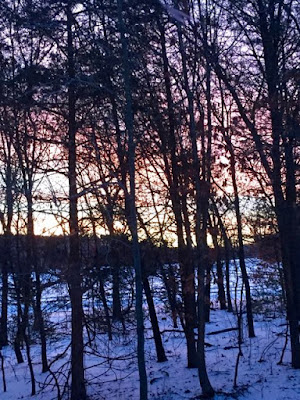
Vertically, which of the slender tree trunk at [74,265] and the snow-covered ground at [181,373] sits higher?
the slender tree trunk at [74,265]

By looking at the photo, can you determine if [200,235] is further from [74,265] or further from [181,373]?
[181,373]

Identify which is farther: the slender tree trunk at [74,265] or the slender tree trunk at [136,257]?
the slender tree trunk at [74,265]

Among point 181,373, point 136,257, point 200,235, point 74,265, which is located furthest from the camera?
point 181,373

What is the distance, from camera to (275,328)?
53.8ft

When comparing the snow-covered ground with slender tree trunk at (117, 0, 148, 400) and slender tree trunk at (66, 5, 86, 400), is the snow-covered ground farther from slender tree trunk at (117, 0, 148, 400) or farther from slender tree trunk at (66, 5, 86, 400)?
slender tree trunk at (117, 0, 148, 400)

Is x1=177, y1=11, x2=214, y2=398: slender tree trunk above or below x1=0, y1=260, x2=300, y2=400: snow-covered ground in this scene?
above

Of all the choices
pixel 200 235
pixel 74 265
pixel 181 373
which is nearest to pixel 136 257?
pixel 200 235

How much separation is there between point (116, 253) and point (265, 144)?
431cm

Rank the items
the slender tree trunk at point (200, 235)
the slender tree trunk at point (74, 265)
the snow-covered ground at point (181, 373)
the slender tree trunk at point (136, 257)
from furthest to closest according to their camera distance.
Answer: the slender tree trunk at point (74, 265) → the snow-covered ground at point (181, 373) → the slender tree trunk at point (200, 235) → the slender tree trunk at point (136, 257)

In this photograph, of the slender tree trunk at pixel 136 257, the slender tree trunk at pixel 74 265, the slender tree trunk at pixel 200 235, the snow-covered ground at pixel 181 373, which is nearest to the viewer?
the slender tree trunk at pixel 136 257

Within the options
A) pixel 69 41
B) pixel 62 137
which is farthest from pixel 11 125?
pixel 69 41

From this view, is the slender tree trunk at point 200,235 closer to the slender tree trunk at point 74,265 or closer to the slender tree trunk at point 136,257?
the slender tree trunk at point 136,257

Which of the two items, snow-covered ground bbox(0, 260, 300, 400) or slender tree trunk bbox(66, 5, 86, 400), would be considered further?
slender tree trunk bbox(66, 5, 86, 400)

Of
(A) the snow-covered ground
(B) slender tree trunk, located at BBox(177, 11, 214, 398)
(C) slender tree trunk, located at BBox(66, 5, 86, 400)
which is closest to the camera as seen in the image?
(B) slender tree trunk, located at BBox(177, 11, 214, 398)
